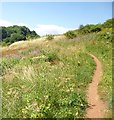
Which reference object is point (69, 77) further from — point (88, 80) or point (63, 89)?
point (63, 89)

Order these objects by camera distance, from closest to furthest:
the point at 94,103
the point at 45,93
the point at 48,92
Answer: the point at 45,93
the point at 48,92
the point at 94,103

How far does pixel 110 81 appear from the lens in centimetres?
1262

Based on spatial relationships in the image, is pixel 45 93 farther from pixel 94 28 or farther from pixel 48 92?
pixel 94 28

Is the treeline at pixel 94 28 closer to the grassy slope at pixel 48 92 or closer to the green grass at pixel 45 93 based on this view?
the grassy slope at pixel 48 92

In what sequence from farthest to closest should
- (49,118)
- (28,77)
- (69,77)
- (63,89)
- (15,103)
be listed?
(69,77) → (28,77) → (63,89) → (15,103) → (49,118)

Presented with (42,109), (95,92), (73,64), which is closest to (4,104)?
(42,109)

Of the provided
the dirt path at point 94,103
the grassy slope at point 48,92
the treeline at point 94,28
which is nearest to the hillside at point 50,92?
the grassy slope at point 48,92

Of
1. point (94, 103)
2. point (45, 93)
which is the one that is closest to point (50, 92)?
point (45, 93)

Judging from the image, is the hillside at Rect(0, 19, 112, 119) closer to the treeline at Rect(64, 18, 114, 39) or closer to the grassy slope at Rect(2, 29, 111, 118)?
the grassy slope at Rect(2, 29, 111, 118)

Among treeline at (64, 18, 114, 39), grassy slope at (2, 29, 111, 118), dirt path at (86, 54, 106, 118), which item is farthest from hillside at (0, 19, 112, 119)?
treeline at (64, 18, 114, 39)

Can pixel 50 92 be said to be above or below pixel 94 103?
above

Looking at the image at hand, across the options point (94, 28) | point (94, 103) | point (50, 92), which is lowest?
point (94, 103)

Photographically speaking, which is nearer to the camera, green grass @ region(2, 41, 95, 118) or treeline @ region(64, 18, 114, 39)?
green grass @ region(2, 41, 95, 118)

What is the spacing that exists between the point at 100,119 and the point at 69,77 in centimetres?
414
